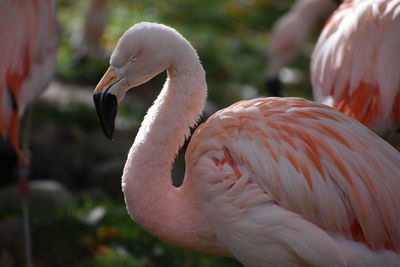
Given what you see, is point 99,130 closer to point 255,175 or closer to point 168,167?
point 168,167

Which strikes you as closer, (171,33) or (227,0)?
(171,33)

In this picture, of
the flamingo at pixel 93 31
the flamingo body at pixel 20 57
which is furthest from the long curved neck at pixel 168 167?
the flamingo at pixel 93 31

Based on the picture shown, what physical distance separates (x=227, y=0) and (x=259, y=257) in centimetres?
630

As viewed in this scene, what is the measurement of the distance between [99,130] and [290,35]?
2.03 m

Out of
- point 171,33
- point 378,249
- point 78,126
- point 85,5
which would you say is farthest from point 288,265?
point 85,5

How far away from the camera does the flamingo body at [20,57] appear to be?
180 inches

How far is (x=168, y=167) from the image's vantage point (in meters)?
3.46

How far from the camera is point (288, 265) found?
312cm

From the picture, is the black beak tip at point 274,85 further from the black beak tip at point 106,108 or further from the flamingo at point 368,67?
the black beak tip at point 106,108

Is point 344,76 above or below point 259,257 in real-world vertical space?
above

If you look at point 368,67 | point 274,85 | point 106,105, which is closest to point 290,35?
point 274,85

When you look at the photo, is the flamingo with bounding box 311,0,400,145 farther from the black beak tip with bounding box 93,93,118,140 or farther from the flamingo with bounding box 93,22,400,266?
the black beak tip with bounding box 93,93,118,140

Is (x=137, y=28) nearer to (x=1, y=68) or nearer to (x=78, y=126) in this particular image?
(x=1, y=68)

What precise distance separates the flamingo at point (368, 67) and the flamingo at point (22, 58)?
1.77 m
